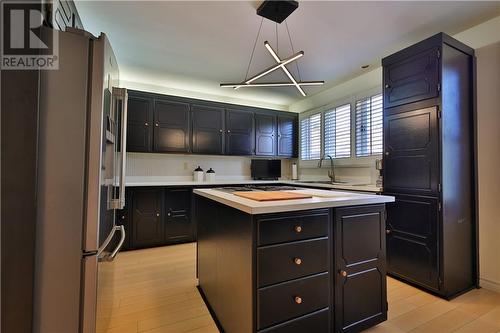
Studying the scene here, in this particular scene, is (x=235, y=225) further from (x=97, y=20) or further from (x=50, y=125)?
(x=97, y=20)

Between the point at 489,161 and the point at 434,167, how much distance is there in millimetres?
607

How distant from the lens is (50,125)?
1.08 metres

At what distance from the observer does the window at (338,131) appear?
3.75m

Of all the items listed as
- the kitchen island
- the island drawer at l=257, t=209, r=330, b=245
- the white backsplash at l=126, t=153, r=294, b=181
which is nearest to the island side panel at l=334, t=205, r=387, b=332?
the kitchen island

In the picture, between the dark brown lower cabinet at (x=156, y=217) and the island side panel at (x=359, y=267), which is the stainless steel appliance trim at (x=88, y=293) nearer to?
the island side panel at (x=359, y=267)

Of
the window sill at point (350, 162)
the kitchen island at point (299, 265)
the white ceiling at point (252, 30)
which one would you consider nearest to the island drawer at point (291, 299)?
the kitchen island at point (299, 265)

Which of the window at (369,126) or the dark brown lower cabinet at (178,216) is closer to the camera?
→ the window at (369,126)

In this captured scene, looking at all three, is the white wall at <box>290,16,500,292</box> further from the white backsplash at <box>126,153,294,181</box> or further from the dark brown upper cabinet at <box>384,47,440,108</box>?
the white backsplash at <box>126,153,294,181</box>

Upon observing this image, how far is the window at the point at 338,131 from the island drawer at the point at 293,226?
264 centimetres

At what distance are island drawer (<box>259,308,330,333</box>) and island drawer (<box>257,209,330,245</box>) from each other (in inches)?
17.3

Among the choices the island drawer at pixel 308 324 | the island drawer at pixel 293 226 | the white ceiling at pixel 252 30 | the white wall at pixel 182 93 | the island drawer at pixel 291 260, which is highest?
the white ceiling at pixel 252 30

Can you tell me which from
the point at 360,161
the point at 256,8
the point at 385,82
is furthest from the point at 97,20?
the point at 360,161

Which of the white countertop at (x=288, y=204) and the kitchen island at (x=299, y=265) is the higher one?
the white countertop at (x=288, y=204)

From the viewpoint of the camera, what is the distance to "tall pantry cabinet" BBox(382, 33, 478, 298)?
2.04 metres
